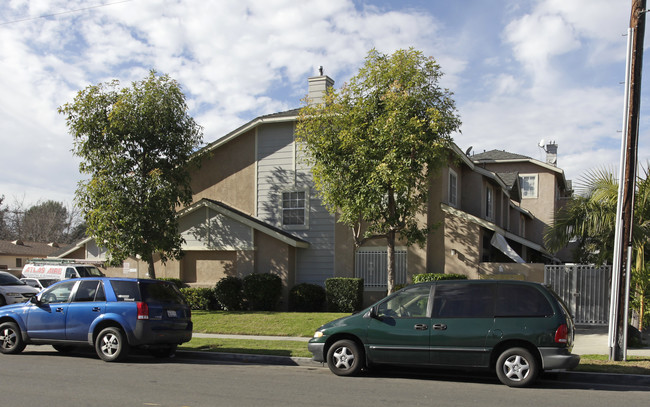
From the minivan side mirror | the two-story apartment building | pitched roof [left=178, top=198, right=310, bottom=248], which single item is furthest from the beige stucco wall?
the minivan side mirror

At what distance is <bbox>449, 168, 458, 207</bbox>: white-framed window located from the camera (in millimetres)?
22188

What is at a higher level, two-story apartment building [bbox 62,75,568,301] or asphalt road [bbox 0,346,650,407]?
two-story apartment building [bbox 62,75,568,301]

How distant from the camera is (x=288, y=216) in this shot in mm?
22406

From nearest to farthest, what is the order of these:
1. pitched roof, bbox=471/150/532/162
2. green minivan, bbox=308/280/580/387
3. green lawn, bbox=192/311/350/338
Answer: green minivan, bbox=308/280/580/387 < green lawn, bbox=192/311/350/338 < pitched roof, bbox=471/150/532/162

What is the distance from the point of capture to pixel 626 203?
1091 centimetres

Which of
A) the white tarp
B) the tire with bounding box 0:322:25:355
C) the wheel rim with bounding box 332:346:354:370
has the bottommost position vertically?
the tire with bounding box 0:322:25:355

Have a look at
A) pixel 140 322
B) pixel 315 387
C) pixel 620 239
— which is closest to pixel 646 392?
pixel 620 239

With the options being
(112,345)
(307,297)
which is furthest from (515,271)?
(112,345)

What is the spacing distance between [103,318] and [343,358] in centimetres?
473

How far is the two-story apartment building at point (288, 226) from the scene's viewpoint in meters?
20.4

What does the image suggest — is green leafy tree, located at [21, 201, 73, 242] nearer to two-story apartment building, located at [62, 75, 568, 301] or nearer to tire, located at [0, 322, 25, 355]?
two-story apartment building, located at [62, 75, 568, 301]

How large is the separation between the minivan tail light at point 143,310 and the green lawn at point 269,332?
223 centimetres

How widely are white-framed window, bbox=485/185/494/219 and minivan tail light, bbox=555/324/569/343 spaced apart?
15.7m

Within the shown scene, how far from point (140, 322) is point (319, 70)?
1425cm
